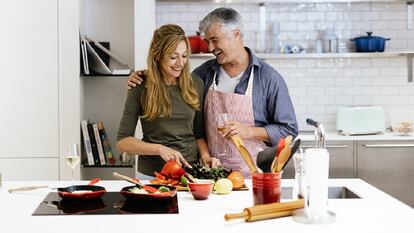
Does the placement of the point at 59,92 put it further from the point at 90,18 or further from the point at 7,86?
the point at 90,18

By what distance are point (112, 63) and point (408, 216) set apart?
3.65 metres

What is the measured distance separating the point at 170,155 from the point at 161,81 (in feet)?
1.73

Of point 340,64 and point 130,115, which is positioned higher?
point 340,64

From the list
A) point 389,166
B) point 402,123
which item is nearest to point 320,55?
point 402,123

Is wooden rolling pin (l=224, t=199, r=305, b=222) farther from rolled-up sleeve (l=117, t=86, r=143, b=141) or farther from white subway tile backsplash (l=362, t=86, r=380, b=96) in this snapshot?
white subway tile backsplash (l=362, t=86, r=380, b=96)

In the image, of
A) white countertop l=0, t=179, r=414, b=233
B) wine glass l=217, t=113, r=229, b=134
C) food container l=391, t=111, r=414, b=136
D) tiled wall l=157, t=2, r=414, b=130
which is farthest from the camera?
tiled wall l=157, t=2, r=414, b=130

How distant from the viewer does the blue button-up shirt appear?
3816 mm

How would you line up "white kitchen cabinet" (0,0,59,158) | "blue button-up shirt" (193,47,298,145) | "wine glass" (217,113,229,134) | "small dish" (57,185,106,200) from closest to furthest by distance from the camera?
"small dish" (57,185,106,200) → "wine glass" (217,113,229,134) → "blue button-up shirt" (193,47,298,145) → "white kitchen cabinet" (0,0,59,158)

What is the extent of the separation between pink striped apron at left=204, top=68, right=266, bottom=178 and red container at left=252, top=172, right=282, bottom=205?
3.80 feet

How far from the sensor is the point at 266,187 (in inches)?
104

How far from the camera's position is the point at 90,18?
18.9ft

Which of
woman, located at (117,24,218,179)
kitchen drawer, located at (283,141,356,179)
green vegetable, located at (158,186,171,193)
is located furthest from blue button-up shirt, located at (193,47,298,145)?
kitchen drawer, located at (283,141,356,179)

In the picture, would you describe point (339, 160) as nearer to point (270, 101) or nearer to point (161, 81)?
point (270, 101)

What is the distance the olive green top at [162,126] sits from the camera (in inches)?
144
